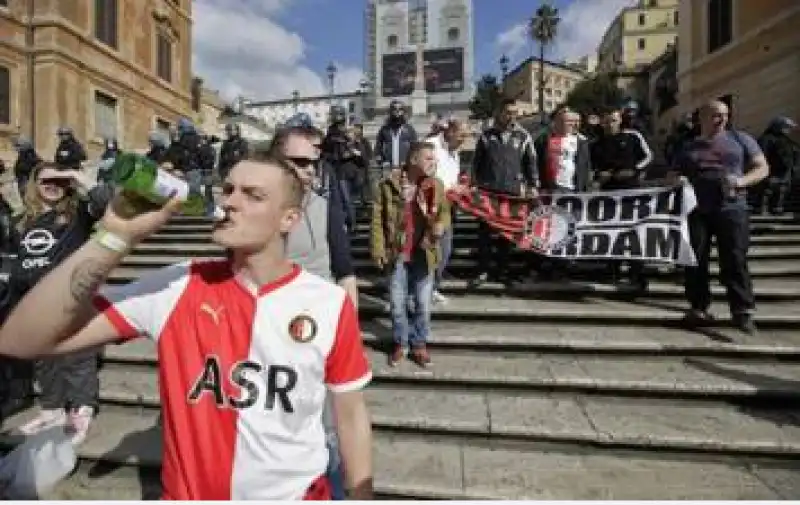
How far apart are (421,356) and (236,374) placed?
3257mm

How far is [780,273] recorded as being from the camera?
6672mm

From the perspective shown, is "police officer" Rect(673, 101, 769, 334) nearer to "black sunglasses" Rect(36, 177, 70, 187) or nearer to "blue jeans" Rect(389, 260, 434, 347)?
"blue jeans" Rect(389, 260, 434, 347)

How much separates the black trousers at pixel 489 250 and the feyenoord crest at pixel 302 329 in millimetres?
5248

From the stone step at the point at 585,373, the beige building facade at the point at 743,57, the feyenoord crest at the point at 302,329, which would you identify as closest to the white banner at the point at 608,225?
the stone step at the point at 585,373

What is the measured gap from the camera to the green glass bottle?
133 centimetres

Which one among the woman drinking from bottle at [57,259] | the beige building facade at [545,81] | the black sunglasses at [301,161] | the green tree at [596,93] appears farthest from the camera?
the beige building facade at [545,81]

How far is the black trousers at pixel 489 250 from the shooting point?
6758 mm

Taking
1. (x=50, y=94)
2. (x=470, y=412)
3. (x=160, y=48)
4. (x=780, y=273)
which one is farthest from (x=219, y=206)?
(x=160, y=48)

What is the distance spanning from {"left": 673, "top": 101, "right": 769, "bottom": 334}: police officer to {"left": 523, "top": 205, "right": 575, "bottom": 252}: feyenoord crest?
144 centimetres

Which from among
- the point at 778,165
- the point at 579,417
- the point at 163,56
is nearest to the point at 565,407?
the point at 579,417

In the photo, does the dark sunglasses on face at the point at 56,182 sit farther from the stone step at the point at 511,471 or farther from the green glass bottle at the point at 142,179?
the green glass bottle at the point at 142,179

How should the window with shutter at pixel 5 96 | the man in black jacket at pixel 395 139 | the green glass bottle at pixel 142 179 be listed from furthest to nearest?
the window with shutter at pixel 5 96 → the man in black jacket at pixel 395 139 → the green glass bottle at pixel 142 179

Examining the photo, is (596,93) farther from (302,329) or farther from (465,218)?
(302,329)

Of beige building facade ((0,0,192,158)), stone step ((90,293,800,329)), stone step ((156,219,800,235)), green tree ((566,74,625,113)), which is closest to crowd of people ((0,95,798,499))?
stone step ((90,293,800,329))
